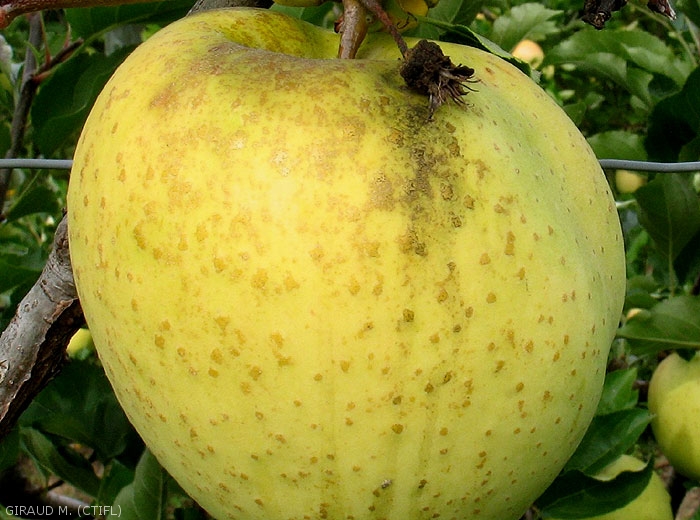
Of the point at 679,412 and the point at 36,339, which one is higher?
the point at 36,339

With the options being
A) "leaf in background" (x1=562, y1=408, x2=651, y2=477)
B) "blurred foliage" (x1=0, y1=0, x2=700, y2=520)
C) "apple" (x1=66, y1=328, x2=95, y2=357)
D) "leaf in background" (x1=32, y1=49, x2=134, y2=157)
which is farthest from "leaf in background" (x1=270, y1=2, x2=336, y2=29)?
"apple" (x1=66, y1=328, x2=95, y2=357)

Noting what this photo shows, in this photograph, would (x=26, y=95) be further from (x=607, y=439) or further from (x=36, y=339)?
(x=607, y=439)

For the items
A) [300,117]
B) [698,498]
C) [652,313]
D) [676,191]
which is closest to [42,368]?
[300,117]

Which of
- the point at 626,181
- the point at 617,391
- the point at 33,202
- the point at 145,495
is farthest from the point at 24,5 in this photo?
the point at 626,181

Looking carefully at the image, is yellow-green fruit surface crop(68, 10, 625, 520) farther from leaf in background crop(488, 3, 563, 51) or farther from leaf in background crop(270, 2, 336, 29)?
leaf in background crop(488, 3, 563, 51)

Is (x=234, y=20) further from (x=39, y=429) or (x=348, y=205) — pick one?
(x=39, y=429)

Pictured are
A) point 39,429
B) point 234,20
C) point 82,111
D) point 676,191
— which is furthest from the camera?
point 676,191

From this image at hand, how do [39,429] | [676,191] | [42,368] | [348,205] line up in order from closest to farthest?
[348,205] → [42,368] → [39,429] → [676,191]
